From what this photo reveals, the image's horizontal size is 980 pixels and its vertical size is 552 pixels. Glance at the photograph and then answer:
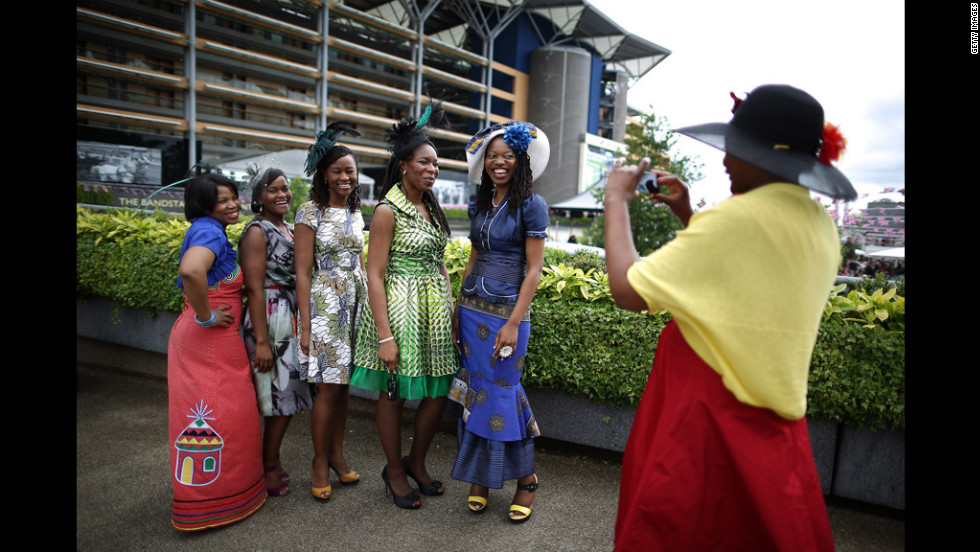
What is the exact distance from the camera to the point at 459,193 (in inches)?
1902

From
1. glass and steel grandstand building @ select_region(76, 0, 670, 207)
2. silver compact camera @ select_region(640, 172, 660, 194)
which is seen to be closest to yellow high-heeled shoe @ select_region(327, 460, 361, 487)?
silver compact camera @ select_region(640, 172, 660, 194)

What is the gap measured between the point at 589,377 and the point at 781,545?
227 cm

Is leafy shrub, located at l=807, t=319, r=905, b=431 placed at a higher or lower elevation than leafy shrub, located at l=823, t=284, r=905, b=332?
lower

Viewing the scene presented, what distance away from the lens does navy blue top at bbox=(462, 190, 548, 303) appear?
2.97 m

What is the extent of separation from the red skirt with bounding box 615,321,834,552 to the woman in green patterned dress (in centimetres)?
167

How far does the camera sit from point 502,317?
3.01m

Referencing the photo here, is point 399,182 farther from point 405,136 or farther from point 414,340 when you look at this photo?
point 414,340

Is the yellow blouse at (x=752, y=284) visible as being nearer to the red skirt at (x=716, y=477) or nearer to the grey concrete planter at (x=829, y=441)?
the red skirt at (x=716, y=477)

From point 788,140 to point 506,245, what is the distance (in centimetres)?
165

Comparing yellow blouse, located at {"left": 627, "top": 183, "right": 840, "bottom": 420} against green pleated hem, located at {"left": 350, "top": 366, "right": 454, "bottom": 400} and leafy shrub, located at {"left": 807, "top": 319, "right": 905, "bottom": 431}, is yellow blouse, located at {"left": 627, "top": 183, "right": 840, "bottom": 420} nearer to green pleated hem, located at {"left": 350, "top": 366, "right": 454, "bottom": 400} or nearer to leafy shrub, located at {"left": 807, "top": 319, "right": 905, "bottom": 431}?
green pleated hem, located at {"left": 350, "top": 366, "right": 454, "bottom": 400}

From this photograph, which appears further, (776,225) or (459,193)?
(459,193)

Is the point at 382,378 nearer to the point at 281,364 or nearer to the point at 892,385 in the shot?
the point at 281,364
